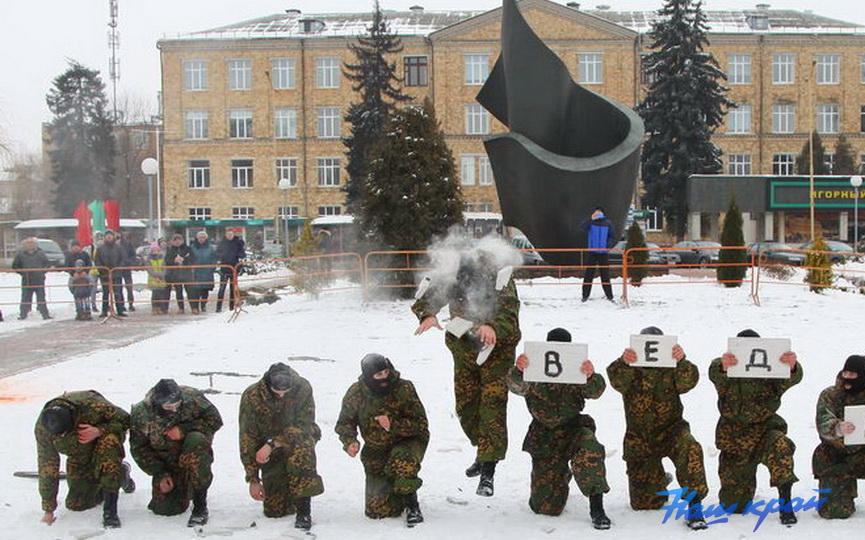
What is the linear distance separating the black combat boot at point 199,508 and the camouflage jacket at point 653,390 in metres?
2.45

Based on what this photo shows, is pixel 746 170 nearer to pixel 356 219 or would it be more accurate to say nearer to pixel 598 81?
pixel 598 81

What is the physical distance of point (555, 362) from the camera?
5277 mm

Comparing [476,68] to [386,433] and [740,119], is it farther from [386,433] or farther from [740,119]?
[386,433]

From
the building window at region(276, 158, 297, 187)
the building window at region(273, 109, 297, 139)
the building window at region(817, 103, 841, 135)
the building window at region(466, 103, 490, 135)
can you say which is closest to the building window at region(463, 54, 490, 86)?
the building window at region(466, 103, 490, 135)

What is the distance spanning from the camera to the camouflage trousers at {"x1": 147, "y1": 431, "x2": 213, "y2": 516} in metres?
5.27

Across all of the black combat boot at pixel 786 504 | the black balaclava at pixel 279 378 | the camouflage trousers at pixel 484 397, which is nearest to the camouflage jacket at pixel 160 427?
the black balaclava at pixel 279 378

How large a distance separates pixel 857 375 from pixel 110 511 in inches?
170

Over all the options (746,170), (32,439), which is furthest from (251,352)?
(746,170)

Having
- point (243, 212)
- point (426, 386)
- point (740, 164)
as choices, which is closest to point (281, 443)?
point (426, 386)

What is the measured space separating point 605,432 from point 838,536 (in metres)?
2.40

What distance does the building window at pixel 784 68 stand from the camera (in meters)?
47.7

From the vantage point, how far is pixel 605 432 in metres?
7.12

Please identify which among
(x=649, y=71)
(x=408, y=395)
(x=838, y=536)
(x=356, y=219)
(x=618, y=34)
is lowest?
(x=838, y=536)

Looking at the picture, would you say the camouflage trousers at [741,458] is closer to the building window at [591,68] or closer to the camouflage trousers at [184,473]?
the camouflage trousers at [184,473]
